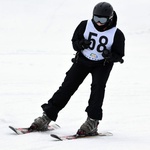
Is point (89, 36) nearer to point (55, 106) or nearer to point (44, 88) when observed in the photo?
point (55, 106)

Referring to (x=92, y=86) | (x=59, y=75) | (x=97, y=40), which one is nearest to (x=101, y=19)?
(x=97, y=40)

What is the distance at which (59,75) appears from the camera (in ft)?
33.4

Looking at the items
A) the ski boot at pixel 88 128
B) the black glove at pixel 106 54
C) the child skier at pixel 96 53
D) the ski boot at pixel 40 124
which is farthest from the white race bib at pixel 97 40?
the ski boot at pixel 40 124

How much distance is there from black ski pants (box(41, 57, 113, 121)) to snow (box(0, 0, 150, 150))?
0.30 metres

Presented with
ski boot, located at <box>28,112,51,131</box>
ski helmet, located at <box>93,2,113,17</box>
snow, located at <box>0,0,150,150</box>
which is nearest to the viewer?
ski helmet, located at <box>93,2,113,17</box>

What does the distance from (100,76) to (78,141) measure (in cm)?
79

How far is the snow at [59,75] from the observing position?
16.6 feet

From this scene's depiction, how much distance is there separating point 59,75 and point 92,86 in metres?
5.05

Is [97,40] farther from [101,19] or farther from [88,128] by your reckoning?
[88,128]

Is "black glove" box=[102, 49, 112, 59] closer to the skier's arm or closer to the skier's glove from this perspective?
the skier's glove

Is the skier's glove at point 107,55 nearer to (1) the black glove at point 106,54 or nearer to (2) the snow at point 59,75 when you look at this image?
(1) the black glove at point 106,54

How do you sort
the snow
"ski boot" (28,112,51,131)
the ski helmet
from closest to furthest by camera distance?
the ski helmet, the snow, "ski boot" (28,112,51,131)

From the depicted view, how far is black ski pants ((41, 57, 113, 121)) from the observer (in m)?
5.10

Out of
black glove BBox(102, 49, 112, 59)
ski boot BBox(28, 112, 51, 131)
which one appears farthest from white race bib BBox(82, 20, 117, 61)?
ski boot BBox(28, 112, 51, 131)
